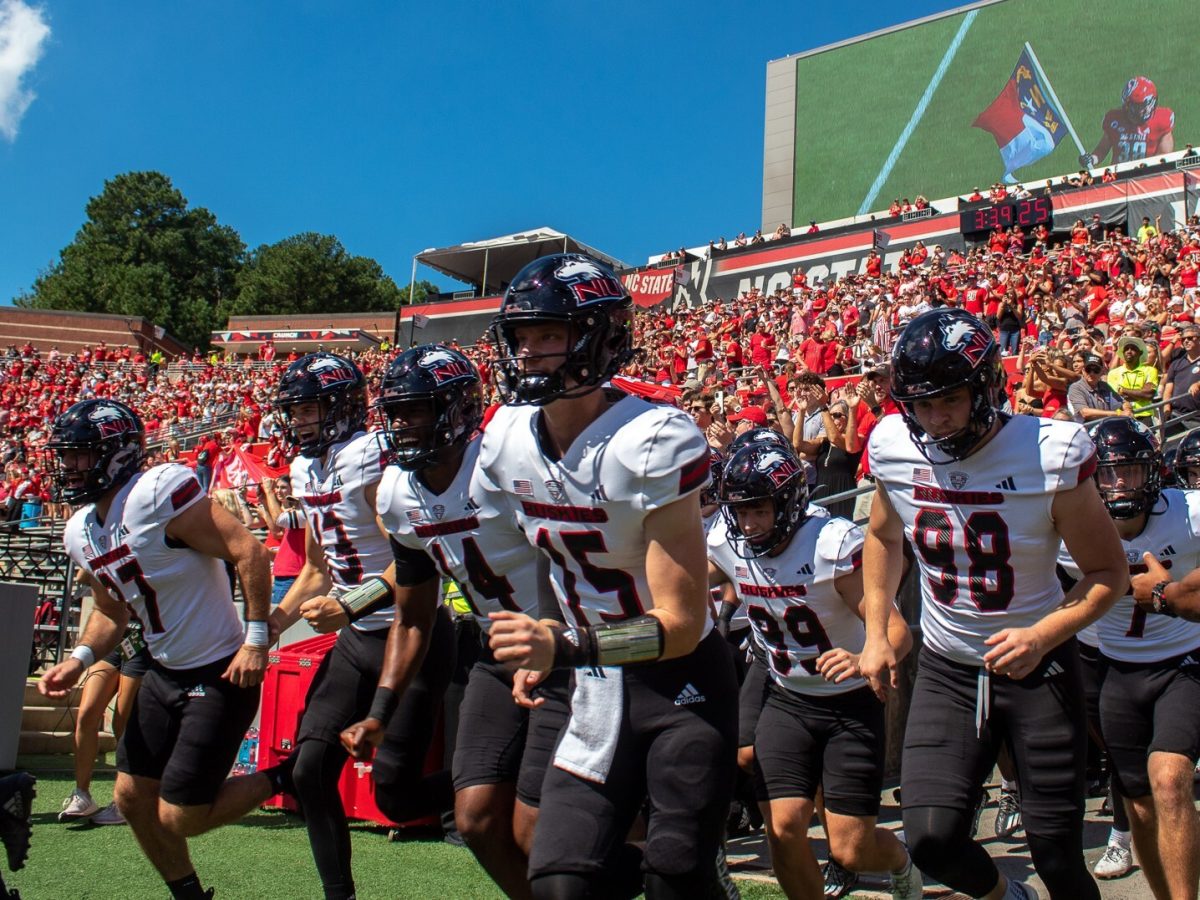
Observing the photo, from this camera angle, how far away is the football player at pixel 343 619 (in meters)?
4.28

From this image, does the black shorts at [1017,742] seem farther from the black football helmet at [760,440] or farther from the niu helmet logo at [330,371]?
the niu helmet logo at [330,371]

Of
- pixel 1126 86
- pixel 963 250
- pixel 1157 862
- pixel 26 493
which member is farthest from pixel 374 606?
pixel 1126 86

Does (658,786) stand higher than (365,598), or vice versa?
(365,598)

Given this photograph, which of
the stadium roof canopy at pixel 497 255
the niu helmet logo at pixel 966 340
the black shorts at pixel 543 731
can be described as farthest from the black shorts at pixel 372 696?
the stadium roof canopy at pixel 497 255

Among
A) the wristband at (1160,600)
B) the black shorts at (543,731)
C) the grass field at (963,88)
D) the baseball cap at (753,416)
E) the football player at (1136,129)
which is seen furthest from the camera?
the grass field at (963,88)

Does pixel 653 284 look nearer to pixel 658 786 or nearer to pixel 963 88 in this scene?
pixel 963 88

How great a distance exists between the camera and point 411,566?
4109mm

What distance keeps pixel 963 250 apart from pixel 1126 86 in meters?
15.4

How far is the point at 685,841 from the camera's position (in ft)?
9.21

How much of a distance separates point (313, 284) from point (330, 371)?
66108 mm

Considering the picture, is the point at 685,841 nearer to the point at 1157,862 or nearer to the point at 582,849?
the point at 582,849

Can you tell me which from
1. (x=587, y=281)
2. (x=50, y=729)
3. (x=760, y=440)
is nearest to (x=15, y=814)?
(x=587, y=281)

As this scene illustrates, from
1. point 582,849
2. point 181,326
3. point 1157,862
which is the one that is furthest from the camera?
point 181,326

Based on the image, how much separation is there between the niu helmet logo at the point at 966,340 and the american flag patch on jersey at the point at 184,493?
296 centimetres
